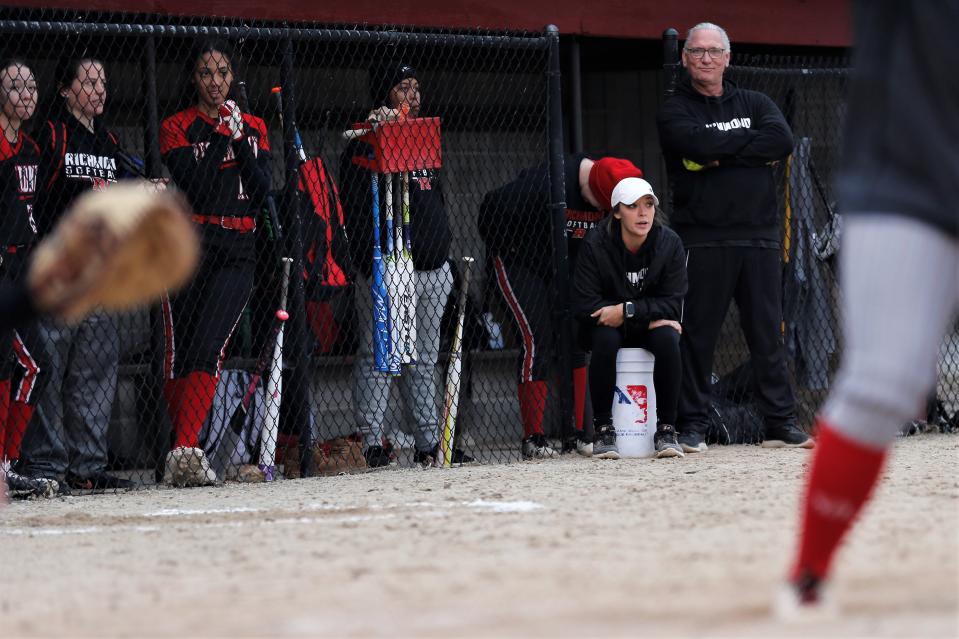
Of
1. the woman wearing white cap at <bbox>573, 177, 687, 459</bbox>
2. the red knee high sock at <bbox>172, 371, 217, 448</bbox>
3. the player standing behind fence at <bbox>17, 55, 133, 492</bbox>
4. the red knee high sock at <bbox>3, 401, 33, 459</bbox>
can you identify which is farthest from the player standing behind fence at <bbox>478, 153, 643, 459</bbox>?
the red knee high sock at <bbox>3, 401, 33, 459</bbox>

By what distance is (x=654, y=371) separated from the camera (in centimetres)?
806

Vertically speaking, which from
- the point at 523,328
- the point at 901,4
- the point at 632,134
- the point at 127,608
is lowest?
the point at 127,608

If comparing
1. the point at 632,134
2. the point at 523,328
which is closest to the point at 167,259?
the point at 523,328

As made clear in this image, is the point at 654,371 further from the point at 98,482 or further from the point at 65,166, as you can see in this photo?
the point at 65,166

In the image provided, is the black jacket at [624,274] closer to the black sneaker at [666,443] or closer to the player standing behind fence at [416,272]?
the black sneaker at [666,443]

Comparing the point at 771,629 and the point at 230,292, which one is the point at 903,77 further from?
the point at 230,292

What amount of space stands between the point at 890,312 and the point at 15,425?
498cm

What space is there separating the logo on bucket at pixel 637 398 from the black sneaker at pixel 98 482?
2.62m

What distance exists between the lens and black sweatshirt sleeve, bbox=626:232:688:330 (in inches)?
313

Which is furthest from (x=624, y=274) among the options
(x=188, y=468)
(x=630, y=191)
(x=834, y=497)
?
(x=834, y=497)

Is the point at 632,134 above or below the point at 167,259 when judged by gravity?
above

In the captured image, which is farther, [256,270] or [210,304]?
[256,270]

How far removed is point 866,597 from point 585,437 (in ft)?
16.5

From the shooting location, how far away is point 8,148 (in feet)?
23.2
